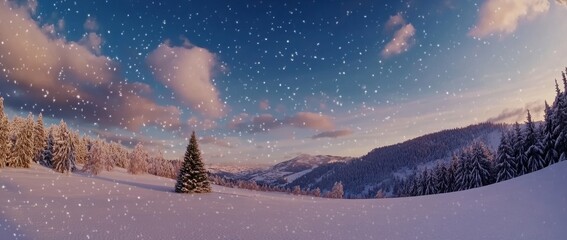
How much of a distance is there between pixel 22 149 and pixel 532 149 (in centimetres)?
7875

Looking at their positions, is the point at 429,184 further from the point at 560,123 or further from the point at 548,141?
the point at 560,123

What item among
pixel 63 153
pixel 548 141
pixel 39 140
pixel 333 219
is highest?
pixel 39 140

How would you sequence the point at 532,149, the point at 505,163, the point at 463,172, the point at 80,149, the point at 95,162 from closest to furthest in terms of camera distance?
the point at 532,149, the point at 505,163, the point at 463,172, the point at 95,162, the point at 80,149

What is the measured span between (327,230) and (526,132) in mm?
36784

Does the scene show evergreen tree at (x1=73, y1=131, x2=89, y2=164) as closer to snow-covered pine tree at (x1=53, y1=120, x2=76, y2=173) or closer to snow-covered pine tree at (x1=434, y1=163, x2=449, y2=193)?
snow-covered pine tree at (x1=53, y1=120, x2=76, y2=173)

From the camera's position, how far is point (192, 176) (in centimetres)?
4291

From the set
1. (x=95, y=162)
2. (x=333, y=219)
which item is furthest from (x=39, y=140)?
(x=333, y=219)

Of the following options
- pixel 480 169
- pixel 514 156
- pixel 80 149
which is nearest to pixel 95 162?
pixel 80 149

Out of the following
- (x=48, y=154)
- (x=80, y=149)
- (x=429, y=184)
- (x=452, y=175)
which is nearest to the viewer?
(x=452, y=175)

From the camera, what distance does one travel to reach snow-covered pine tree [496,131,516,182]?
44.2 m

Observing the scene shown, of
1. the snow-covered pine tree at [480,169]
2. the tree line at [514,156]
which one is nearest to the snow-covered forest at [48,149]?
the tree line at [514,156]

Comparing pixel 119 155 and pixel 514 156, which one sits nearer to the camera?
pixel 514 156

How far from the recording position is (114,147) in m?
126

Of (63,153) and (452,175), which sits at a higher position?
(63,153)
